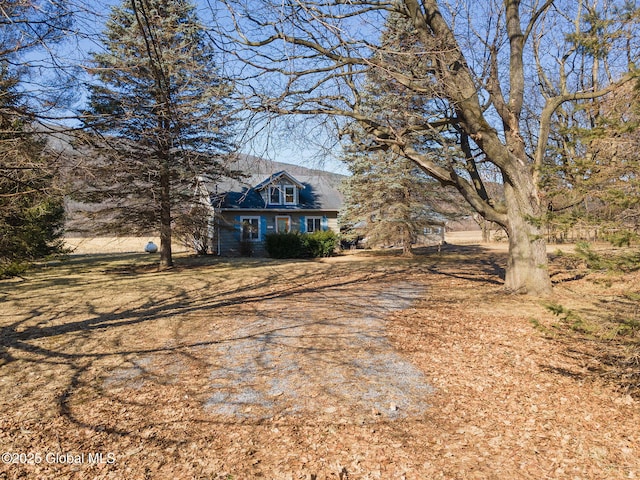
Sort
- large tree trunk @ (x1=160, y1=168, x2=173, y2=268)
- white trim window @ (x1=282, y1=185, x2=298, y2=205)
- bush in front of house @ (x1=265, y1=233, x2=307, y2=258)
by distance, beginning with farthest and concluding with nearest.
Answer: white trim window @ (x1=282, y1=185, x2=298, y2=205)
bush in front of house @ (x1=265, y1=233, x2=307, y2=258)
large tree trunk @ (x1=160, y1=168, x2=173, y2=268)

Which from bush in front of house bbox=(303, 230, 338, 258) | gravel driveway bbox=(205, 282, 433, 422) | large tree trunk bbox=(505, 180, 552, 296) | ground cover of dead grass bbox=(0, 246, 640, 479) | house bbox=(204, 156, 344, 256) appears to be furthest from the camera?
house bbox=(204, 156, 344, 256)

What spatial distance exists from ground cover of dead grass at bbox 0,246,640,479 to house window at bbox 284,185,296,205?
17.6 meters

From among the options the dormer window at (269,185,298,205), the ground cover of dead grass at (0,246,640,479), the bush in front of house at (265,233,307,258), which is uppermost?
the dormer window at (269,185,298,205)

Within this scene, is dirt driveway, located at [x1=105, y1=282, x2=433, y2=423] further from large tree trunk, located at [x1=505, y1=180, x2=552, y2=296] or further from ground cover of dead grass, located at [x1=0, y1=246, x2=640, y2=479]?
large tree trunk, located at [x1=505, y1=180, x2=552, y2=296]

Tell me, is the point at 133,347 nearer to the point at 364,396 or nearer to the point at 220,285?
the point at 364,396

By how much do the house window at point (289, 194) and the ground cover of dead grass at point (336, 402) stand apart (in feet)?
57.8

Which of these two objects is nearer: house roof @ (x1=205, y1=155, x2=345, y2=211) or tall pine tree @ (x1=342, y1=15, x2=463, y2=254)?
tall pine tree @ (x1=342, y1=15, x2=463, y2=254)

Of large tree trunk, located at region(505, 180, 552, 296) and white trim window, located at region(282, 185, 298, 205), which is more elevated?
white trim window, located at region(282, 185, 298, 205)

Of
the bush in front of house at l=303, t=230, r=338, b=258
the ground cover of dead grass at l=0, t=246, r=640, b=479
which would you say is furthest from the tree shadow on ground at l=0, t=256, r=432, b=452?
the bush in front of house at l=303, t=230, r=338, b=258

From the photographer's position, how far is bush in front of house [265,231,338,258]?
21.7 metres

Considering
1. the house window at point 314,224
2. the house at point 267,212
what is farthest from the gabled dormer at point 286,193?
the house window at point 314,224

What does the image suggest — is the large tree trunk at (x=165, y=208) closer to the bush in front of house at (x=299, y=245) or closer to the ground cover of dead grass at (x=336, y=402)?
the bush in front of house at (x=299, y=245)

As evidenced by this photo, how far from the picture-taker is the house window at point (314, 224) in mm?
25741

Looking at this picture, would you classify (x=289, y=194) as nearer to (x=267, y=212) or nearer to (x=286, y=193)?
(x=286, y=193)
